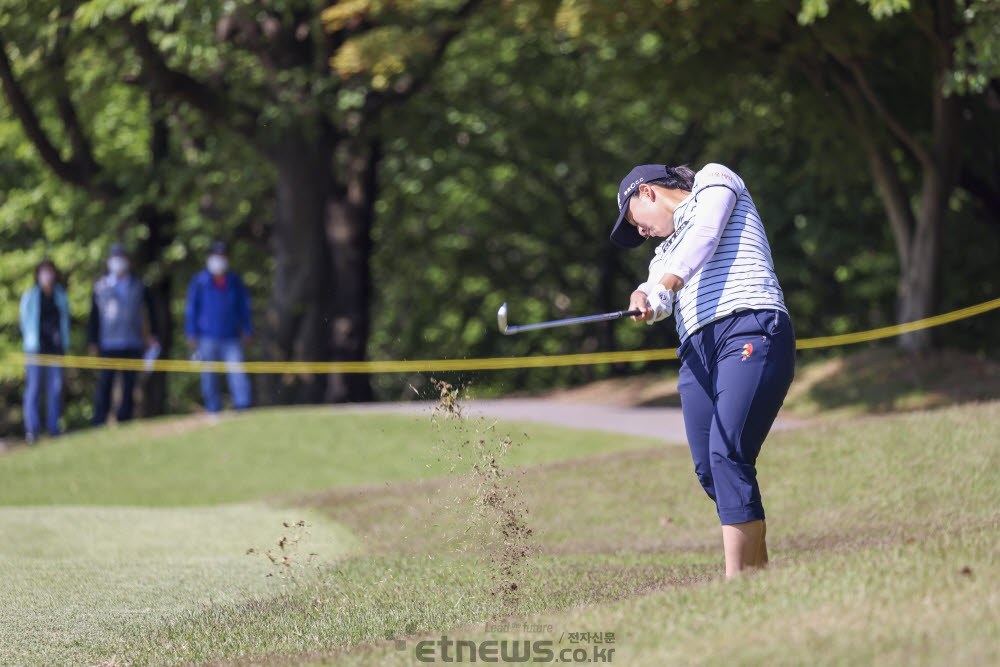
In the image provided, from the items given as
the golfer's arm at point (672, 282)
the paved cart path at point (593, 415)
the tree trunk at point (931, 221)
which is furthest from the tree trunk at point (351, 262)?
the golfer's arm at point (672, 282)

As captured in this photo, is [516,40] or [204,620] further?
[516,40]

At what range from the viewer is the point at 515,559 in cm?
688

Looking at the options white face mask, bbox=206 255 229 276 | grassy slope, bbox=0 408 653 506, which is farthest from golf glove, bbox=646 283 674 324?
white face mask, bbox=206 255 229 276

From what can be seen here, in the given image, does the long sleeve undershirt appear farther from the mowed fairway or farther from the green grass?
the green grass

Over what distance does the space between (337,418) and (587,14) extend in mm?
5947

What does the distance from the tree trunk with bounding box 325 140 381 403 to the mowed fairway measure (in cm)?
547

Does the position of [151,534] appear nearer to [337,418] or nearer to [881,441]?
[881,441]

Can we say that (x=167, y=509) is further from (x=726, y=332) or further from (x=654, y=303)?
(x=654, y=303)

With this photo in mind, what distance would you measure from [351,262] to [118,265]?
13.6 ft

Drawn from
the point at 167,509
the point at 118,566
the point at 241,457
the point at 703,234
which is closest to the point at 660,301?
the point at 703,234

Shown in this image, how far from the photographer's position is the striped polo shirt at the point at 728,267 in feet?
17.7

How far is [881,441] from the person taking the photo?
421 inches

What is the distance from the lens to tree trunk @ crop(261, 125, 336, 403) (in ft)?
67.4

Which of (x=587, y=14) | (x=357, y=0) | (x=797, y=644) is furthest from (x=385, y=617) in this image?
(x=357, y=0)
